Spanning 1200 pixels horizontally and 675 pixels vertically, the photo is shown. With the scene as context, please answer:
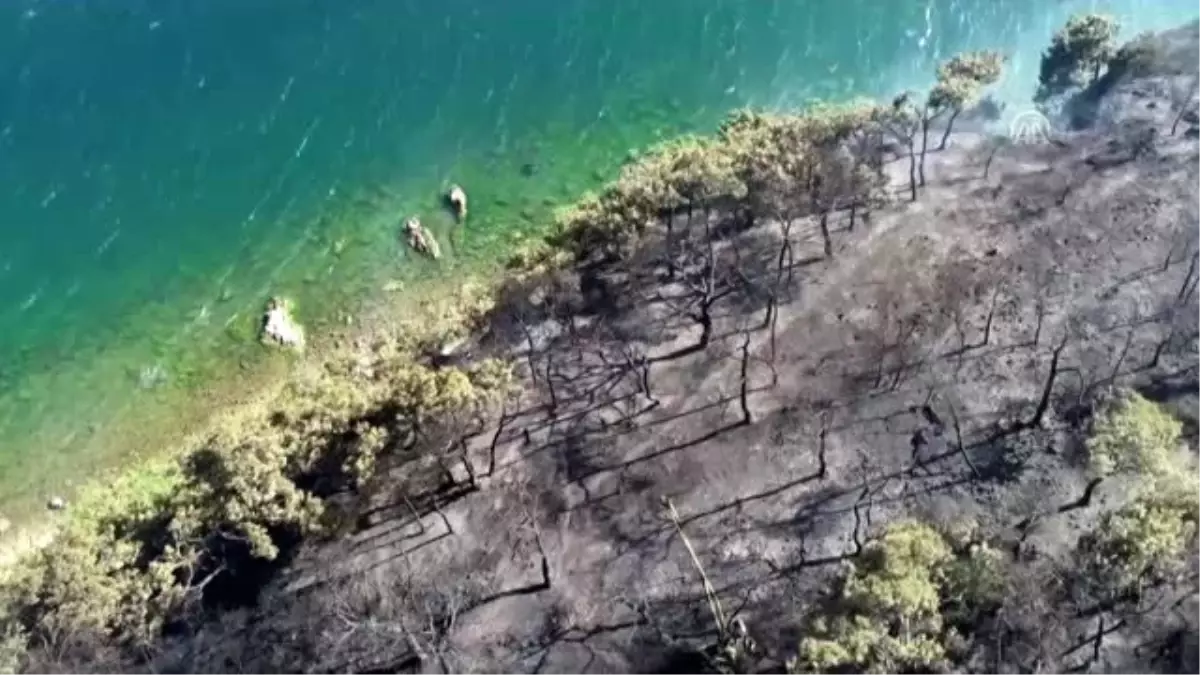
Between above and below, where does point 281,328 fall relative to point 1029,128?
above

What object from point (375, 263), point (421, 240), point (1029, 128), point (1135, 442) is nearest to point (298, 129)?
point (375, 263)

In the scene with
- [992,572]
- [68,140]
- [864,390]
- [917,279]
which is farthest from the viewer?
[68,140]

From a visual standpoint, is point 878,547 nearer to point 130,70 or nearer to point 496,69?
point 496,69

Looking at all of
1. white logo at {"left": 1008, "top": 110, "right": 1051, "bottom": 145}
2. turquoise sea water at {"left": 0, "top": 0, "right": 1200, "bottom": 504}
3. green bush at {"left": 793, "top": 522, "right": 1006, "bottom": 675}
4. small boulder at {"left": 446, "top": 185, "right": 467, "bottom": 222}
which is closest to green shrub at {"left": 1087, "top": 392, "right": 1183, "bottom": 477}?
green bush at {"left": 793, "top": 522, "right": 1006, "bottom": 675}

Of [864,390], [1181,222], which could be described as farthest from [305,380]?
[1181,222]

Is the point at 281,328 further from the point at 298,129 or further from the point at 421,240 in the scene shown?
the point at 298,129

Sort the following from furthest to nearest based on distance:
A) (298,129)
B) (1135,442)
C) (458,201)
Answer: (298,129) → (458,201) → (1135,442)

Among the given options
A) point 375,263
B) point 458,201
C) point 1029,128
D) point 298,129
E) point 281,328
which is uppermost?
point 298,129
